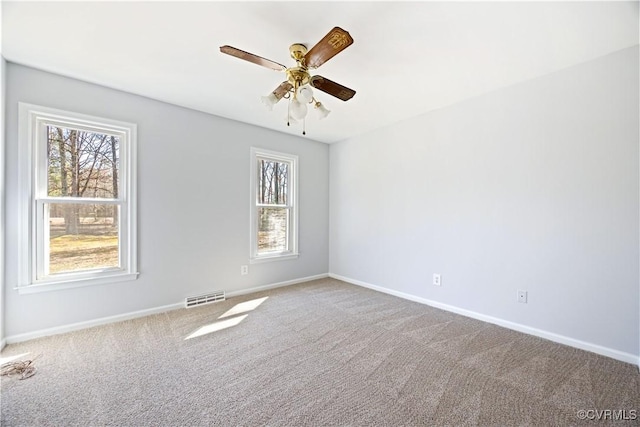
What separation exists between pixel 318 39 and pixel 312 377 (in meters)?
2.47

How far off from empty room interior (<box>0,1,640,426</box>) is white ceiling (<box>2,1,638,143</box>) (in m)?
0.02

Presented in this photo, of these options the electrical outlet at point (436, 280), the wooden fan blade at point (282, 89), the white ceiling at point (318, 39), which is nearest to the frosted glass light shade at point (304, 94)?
the wooden fan blade at point (282, 89)

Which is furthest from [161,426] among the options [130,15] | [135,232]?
[130,15]

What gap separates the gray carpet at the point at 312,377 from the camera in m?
1.56

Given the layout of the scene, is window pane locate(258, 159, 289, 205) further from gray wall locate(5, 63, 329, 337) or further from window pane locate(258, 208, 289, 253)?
gray wall locate(5, 63, 329, 337)

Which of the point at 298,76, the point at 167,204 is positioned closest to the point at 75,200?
the point at 167,204

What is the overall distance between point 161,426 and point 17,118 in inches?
110

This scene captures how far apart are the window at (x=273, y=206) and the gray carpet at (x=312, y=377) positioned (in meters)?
1.40

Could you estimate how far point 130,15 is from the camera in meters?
1.78

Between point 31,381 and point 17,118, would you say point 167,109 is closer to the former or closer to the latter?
point 17,118

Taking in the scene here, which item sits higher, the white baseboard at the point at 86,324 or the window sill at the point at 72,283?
the window sill at the point at 72,283

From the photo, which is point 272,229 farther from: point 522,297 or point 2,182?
point 522,297

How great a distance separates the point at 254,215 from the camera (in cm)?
387

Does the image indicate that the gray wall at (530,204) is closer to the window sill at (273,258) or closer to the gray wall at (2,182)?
the window sill at (273,258)
